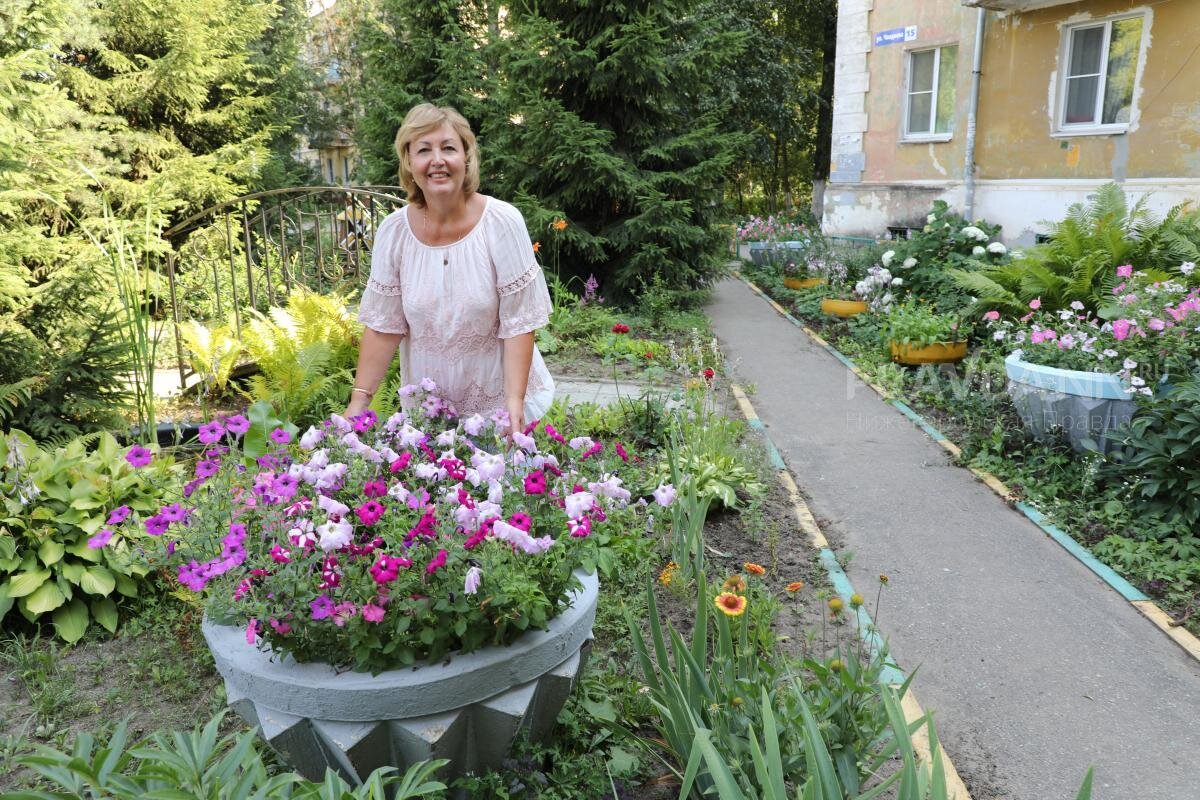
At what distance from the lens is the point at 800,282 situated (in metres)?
12.9

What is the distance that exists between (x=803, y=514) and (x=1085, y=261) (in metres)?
3.82

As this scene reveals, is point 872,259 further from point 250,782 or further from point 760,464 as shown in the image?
point 250,782

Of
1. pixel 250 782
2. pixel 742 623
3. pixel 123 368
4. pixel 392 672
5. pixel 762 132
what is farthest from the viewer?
pixel 762 132

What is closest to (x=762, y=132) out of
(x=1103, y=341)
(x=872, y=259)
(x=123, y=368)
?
(x=872, y=259)

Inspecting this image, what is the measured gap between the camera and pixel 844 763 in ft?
6.84

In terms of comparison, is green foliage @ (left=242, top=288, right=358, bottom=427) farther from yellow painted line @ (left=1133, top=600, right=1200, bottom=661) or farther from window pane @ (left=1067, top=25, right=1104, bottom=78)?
window pane @ (left=1067, top=25, right=1104, bottom=78)

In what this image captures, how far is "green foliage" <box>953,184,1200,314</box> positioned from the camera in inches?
263

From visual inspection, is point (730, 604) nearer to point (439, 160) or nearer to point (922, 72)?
point (439, 160)

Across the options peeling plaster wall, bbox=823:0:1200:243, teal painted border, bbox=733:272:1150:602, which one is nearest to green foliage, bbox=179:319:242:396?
teal painted border, bbox=733:272:1150:602

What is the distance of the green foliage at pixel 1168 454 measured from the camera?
4.05 meters

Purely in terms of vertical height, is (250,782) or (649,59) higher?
(649,59)

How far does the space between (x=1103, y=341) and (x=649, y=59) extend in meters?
6.26

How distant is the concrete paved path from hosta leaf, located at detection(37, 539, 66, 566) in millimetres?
3264

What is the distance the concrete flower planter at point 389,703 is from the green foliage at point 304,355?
2563mm
